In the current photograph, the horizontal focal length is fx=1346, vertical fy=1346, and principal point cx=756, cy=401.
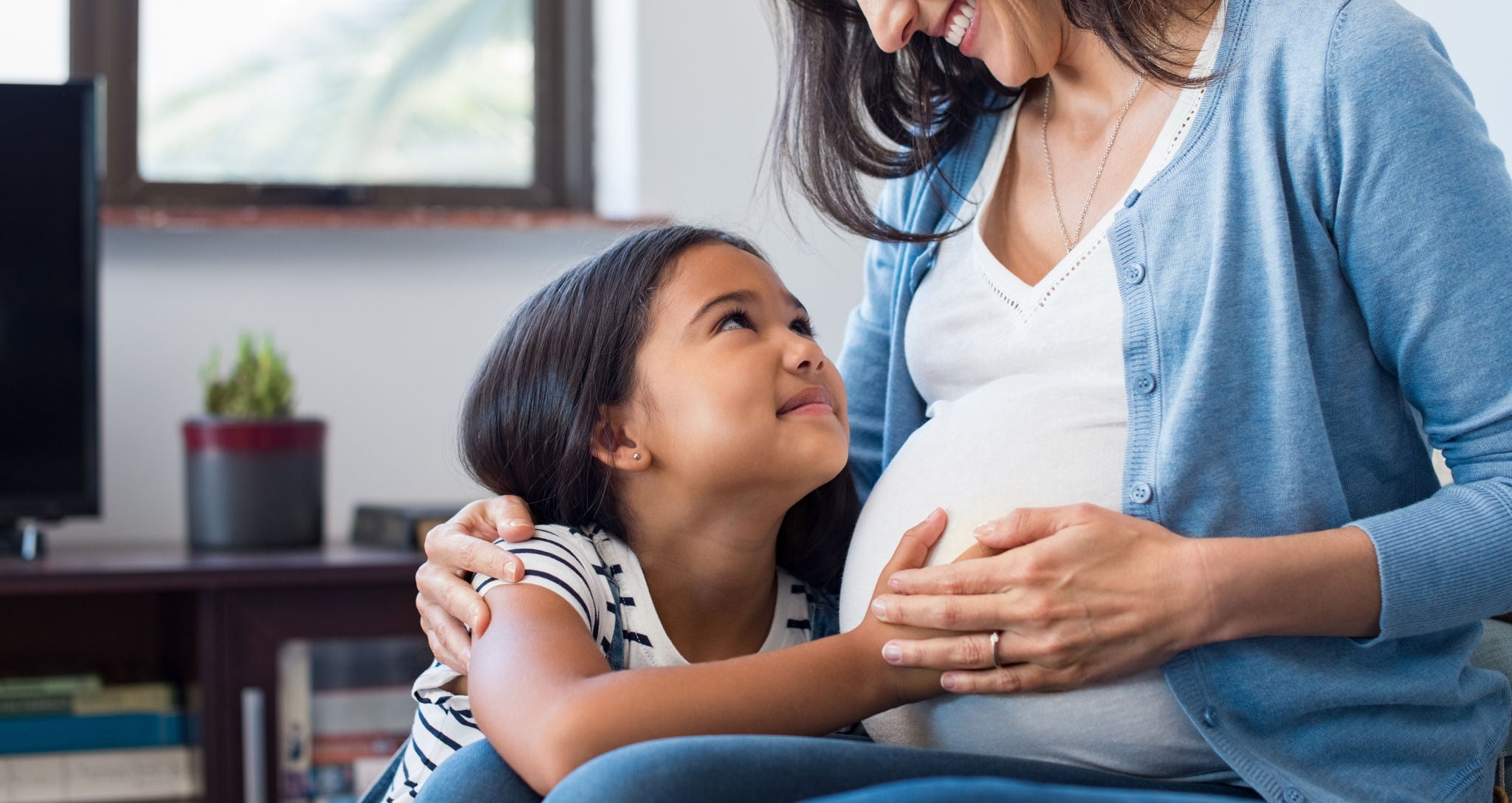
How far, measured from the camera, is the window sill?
2.10m

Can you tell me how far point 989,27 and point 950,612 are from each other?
0.48 meters

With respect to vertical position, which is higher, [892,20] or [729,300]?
[892,20]

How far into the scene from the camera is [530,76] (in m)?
2.42

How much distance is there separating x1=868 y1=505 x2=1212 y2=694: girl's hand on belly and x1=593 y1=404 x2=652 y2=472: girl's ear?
300mm

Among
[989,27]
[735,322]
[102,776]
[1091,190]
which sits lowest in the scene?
[102,776]

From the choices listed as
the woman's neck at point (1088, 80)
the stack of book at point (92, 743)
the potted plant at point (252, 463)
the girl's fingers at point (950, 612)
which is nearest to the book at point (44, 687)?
the stack of book at point (92, 743)

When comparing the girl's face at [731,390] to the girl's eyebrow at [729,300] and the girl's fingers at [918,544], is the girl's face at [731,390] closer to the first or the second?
the girl's eyebrow at [729,300]

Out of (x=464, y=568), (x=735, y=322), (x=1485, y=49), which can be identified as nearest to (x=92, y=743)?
(x=464, y=568)

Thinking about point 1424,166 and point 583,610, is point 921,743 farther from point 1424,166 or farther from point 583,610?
point 1424,166

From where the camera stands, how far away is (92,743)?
1827 millimetres

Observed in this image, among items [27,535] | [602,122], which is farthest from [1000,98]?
[27,535]

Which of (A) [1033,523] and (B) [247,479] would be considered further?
(B) [247,479]

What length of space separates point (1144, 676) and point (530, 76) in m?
1.84

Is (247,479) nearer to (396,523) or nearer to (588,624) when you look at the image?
(396,523)
